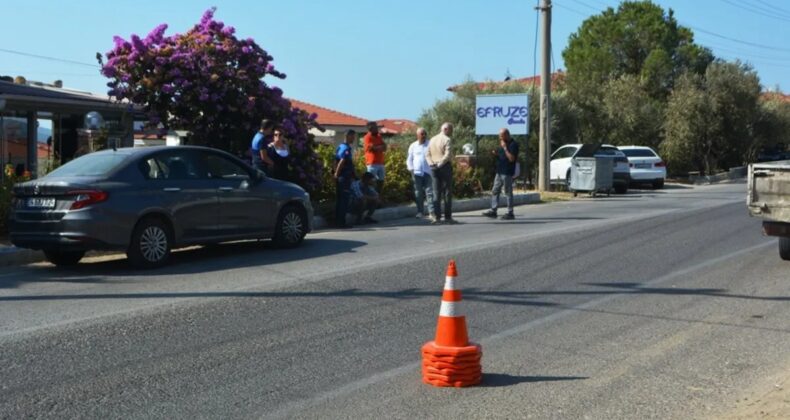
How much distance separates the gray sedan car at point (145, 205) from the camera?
1072 cm

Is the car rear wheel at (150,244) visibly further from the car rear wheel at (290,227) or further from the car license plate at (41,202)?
the car rear wheel at (290,227)

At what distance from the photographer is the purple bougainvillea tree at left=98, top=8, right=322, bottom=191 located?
16.6 meters

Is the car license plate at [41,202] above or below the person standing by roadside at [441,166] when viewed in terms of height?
below

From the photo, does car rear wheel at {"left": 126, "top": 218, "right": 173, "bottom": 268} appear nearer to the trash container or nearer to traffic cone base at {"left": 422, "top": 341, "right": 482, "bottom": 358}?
traffic cone base at {"left": 422, "top": 341, "right": 482, "bottom": 358}

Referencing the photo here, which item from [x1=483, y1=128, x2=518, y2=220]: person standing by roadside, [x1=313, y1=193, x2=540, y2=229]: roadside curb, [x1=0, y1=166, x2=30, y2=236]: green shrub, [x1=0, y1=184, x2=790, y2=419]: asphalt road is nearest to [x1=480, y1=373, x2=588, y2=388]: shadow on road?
[x1=0, y1=184, x2=790, y2=419]: asphalt road

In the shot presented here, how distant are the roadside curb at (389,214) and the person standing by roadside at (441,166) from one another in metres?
1.56

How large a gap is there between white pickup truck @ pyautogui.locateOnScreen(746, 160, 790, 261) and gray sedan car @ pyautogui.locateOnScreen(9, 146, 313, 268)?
6.46 metres

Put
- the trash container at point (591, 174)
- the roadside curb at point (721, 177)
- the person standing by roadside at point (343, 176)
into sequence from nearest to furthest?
the person standing by roadside at point (343, 176)
the trash container at point (591, 174)
the roadside curb at point (721, 177)

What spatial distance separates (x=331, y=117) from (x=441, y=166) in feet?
106

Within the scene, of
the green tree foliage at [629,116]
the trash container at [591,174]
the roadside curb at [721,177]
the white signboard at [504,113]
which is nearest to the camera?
the white signboard at [504,113]

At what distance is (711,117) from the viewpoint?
39.7m

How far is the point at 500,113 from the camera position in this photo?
25.9 meters

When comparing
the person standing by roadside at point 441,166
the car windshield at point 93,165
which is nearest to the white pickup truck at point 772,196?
the person standing by roadside at point 441,166

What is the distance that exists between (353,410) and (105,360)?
6.95ft
